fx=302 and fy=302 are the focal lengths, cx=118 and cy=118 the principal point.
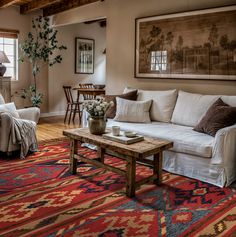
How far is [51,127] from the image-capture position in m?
6.29

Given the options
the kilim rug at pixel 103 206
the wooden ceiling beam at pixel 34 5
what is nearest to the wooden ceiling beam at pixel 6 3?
the wooden ceiling beam at pixel 34 5

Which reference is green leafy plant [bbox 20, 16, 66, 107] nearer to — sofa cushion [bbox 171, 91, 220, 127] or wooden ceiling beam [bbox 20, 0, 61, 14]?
wooden ceiling beam [bbox 20, 0, 61, 14]

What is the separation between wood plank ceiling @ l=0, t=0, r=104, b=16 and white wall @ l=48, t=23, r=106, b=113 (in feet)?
2.51

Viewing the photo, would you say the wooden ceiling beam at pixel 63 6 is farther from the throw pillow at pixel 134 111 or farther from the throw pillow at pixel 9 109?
the throw pillow at pixel 9 109

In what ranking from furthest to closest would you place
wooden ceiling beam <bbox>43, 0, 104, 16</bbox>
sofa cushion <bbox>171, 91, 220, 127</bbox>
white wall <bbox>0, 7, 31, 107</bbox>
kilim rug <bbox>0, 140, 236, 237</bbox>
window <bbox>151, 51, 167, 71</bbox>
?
1. white wall <bbox>0, 7, 31, 107</bbox>
2. wooden ceiling beam <bbox>43, 0, 104, 16</bbox>
3. window <bbox>151, 51, 167, 71</bbox>
4. sofa cushion <bbox>171, 91, 220, 127</bbox>
5. kilim rug <bbox>0, 140, 236, 237</bbox>

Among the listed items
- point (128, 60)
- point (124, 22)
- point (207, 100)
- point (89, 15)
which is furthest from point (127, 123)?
point (89, 15)

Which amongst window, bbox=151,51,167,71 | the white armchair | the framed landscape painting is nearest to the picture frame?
the framed landscape painting

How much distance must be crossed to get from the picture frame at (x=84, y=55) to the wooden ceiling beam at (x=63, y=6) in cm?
116

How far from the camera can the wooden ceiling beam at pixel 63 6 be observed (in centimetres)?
600

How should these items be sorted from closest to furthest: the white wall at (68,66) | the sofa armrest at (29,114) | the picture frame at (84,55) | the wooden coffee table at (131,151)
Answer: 1. the wooden coffee table at (131,151)
2. the sofa armrest at (29,114)
3. the white wall at (68,66)
4. the picture frame at (84,55)

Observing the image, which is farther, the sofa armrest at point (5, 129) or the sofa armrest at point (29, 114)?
the sofa armrest at point (29, 114)

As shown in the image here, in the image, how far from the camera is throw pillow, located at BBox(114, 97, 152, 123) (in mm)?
4321

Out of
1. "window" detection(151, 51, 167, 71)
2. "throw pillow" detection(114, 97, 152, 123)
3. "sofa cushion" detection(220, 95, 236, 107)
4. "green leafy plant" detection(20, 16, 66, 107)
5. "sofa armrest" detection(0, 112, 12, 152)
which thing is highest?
"green leafy plant" detection(20, 16, 66, 107)

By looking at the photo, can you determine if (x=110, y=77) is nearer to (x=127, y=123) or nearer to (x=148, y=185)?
(x=127, y=123)
